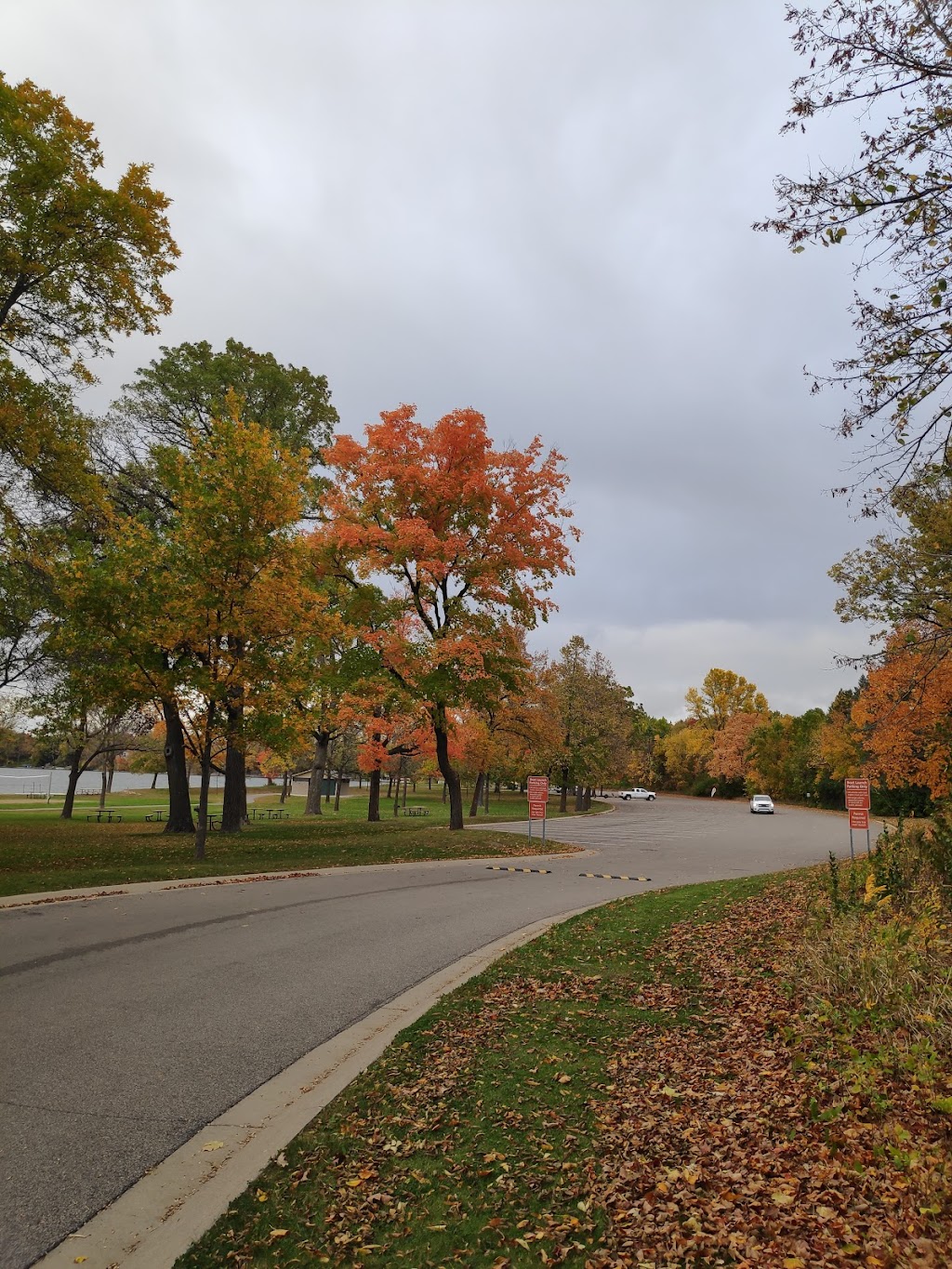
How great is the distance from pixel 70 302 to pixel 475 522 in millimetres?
10990

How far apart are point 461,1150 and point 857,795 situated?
49.0 ft

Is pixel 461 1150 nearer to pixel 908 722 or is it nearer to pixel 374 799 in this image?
pixel 908 722

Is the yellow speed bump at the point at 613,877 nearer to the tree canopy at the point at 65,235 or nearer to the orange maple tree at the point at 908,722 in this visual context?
the orange maple tree at the point at 908,722

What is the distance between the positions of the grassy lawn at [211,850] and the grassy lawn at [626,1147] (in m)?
9.74

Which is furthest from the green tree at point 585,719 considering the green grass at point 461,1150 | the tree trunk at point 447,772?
the green grass at point 461,1150

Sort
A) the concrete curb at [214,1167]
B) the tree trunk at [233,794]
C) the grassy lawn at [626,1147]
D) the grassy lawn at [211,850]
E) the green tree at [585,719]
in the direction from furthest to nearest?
1. the green tree at [585,719]
2. the tree trunk at [233,794]
3. the grassy lawn at [211,850]
4. the concrete curb at [214,1167]
5. the grassy lawn at [626,1147]

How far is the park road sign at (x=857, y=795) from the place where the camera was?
1628 centimetres

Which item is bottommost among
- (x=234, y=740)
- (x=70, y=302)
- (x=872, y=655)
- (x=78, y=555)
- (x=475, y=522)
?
(x=234, y=740)

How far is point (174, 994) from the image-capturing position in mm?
6746

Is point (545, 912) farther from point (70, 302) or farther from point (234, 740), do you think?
point (70, 302)

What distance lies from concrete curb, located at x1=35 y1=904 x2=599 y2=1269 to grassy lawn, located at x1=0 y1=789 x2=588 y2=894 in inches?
343

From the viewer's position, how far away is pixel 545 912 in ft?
38.0

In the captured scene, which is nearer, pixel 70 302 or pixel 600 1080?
pixel 600 1080

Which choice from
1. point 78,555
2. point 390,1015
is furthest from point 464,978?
point 78,555
